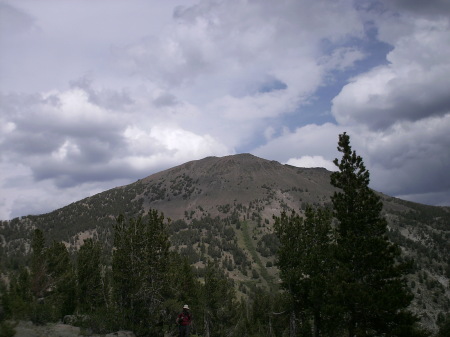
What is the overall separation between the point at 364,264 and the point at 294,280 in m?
8.10

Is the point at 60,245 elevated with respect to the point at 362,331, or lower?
elevated

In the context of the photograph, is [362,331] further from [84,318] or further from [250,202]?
[250,202]

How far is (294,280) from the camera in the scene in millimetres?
30531

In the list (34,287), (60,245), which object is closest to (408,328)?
(34,287)

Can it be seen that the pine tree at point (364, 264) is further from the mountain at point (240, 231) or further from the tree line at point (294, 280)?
the mountain at point (240, 231)

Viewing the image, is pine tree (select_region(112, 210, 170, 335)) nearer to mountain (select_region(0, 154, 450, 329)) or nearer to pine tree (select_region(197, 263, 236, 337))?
pine tree (select_region(197, 263, 236, 337))

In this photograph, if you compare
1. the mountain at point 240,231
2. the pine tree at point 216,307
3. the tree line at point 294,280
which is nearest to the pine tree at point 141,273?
the tree line at point 294,280

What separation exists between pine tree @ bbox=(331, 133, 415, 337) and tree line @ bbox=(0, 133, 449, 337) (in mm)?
63

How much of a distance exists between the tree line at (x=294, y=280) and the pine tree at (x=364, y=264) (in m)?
0.06

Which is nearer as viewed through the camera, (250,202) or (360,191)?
(360,191)

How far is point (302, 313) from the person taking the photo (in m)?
31.2

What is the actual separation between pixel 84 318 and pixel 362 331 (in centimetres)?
2117

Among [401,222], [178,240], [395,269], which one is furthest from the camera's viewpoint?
[401,222]

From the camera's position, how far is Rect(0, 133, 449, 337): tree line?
74.5 ft
